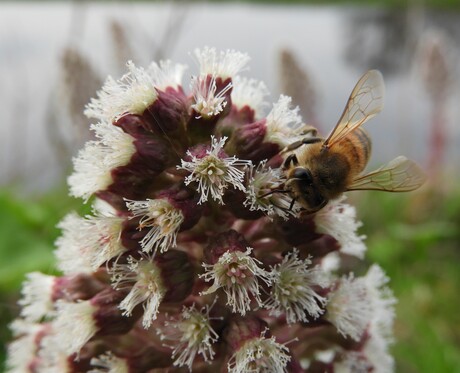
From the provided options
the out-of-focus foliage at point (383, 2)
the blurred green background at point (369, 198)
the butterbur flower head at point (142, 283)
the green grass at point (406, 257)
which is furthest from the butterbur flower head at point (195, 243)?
the out-of-focus foliage at point (383, 2)

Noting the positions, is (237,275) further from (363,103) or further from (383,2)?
(383,2)

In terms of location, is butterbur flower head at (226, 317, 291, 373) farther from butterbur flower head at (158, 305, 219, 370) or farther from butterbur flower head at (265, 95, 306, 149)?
butterbur flower head at (265, 95, 306, 149)

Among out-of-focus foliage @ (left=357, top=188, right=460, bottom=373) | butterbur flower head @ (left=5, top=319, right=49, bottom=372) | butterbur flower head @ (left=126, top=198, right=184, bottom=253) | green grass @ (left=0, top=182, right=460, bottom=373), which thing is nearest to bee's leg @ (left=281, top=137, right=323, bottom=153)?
butterbur flower head @ (left=126, top=198, right=184, bottom=253)

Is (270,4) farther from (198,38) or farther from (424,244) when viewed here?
(424,244)

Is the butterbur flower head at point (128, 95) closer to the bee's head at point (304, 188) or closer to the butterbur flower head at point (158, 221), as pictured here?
the butterbur flower head at point (158, 221)

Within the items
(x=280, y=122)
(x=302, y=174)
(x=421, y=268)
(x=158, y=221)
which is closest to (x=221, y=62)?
(x=280, y=122)

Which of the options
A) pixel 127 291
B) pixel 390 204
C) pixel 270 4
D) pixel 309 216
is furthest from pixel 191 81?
pixel 270 4
